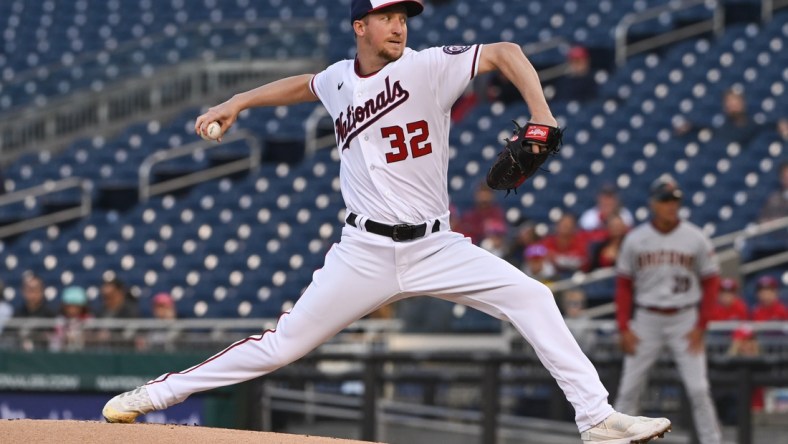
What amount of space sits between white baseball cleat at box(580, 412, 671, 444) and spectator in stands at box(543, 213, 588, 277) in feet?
20.6

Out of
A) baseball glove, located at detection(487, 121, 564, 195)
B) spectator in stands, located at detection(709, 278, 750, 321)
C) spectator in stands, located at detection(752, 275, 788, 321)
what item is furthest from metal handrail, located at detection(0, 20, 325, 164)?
baseball glove, located at detection(487, 121, 564, 195)

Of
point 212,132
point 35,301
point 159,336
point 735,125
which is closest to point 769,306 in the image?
point 159,336

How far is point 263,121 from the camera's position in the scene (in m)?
17.1

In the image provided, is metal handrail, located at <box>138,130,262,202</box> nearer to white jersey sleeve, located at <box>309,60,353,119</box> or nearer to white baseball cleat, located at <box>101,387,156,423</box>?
white baseball cleat, located at <box>101,387,156,423</box>

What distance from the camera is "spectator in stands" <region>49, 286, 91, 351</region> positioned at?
10.5m

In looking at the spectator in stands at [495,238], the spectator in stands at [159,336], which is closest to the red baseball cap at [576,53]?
the spectator in stands at [495,238]

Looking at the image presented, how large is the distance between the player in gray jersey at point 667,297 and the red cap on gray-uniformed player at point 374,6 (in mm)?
3593

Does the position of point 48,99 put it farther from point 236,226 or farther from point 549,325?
point 549,325

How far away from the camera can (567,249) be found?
11398 mm

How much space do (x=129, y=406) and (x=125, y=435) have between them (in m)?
0.27

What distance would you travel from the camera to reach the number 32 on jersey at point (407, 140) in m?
4.98

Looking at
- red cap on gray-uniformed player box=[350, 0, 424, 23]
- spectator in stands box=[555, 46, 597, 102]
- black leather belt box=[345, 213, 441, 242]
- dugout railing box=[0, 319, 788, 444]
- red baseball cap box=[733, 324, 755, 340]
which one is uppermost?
spectator in stands box=[555, 46, 597, 102]

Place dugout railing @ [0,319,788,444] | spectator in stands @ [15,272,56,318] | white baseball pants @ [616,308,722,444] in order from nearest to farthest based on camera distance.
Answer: white baseball pants @ [616,308,722,444] → dugout railing @ [0,319,788,444] → spectator in stands @ [15,272,56,318]

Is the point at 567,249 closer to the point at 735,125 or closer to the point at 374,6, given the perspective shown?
the point at 735,125
